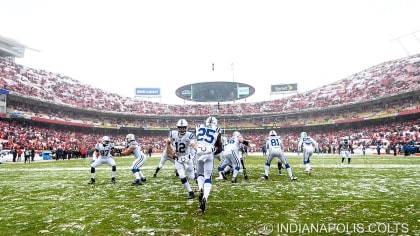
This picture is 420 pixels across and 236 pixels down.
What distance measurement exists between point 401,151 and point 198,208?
33379 millimetres

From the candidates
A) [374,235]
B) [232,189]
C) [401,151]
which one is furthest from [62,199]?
[401,151]

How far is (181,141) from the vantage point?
274 inches

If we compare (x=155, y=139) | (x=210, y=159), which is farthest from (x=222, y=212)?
(x=155, y=139)

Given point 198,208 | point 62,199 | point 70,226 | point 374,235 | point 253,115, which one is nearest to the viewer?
point 374,235

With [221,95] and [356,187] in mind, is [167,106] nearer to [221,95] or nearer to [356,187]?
[221,95]

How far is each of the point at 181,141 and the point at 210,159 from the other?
3.81 ft

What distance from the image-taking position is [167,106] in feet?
220

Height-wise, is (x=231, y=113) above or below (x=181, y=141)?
above

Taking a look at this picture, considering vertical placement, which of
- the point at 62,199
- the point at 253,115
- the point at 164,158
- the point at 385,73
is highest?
the point at 385,73

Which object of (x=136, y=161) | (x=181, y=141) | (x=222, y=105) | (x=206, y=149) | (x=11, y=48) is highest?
(x=11, y=48)

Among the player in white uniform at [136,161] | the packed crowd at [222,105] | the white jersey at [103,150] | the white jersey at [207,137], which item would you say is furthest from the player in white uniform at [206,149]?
the packed crowd at [222,105]

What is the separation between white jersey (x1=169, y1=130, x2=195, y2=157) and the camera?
271 inches

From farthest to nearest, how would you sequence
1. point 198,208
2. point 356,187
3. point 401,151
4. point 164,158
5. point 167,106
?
point 167,106, point 401,151, point 164,158, point 356,187, point 198,208

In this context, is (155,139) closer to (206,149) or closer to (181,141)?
(181,141)
